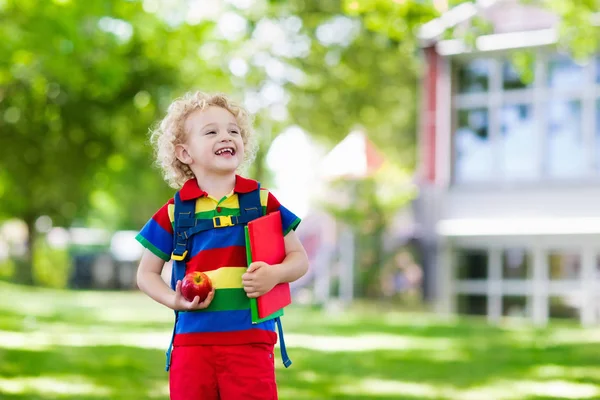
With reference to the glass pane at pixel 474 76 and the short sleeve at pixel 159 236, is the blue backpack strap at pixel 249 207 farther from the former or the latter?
the glass pane at pixel 474 76

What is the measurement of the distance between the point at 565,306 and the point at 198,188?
1687cm

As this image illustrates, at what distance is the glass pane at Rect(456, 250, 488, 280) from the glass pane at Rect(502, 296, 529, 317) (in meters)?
0.63

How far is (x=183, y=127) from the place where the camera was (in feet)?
11.3

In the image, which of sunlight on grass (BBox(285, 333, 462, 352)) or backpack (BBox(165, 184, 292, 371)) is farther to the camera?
sunlight on grass (BBox(285, 333, 462, 352))

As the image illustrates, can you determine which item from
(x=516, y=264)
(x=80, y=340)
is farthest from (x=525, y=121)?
(x=80, y=340)

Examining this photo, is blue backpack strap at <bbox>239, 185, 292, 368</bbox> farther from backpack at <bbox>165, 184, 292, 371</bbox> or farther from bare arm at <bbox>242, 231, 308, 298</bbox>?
bare arm at <bbox>242, 231, 308, 298</bbox>

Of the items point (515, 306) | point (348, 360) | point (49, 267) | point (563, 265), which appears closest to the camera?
point (348, 360)

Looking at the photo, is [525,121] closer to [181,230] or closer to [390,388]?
[390,388]

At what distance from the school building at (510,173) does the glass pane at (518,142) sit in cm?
2

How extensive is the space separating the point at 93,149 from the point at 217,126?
15.3 meters

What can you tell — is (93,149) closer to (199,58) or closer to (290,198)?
(199,58)

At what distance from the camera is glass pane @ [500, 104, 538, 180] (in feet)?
64.1

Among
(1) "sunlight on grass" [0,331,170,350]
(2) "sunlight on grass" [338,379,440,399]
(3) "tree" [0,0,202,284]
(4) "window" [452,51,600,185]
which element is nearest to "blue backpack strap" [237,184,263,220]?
(2) "sunlight on grass" [338,379,440,399]

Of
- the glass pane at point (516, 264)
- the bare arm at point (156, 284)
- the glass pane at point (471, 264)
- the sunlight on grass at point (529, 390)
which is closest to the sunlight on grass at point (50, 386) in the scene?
the sunlight on grass at point (529, 390)
